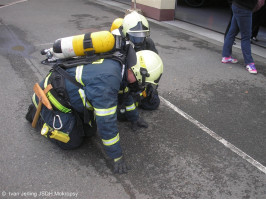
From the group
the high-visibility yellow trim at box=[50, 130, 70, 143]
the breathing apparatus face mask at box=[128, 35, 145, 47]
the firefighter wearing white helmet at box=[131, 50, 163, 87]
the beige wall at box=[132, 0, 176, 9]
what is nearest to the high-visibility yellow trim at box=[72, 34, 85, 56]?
the firefighter wearing white helmet at box=[131, 50, 163, 87]

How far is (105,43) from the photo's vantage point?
2318 mm

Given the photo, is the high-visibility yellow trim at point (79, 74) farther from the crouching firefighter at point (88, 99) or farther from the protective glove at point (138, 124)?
the protective glove at point (138, 124)

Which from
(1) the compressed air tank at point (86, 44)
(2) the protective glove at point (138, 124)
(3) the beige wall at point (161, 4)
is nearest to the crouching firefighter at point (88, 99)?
(1) the compressed air tank at point (86, 44)

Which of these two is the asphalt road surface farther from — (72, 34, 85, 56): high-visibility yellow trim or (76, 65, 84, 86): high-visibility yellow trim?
(72, 34, 85, 56): high-visibility yellow trim

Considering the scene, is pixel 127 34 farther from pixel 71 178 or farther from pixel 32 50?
pixel 32 50

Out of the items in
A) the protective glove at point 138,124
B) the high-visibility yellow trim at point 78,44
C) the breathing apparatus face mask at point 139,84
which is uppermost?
the high-visibility yellow trim at point 78,44

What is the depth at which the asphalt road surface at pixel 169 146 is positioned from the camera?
7.90 feet

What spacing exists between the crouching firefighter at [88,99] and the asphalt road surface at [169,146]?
24 cm

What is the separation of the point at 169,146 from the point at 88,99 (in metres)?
1.22

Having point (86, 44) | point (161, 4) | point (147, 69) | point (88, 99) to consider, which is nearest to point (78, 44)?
point (86, 44)

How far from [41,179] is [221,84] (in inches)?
134

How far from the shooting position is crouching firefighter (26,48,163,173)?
2.22 meters

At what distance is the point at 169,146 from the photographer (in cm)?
298

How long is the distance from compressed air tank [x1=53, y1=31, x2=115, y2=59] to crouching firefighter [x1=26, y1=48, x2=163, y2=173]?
121 millimetres
